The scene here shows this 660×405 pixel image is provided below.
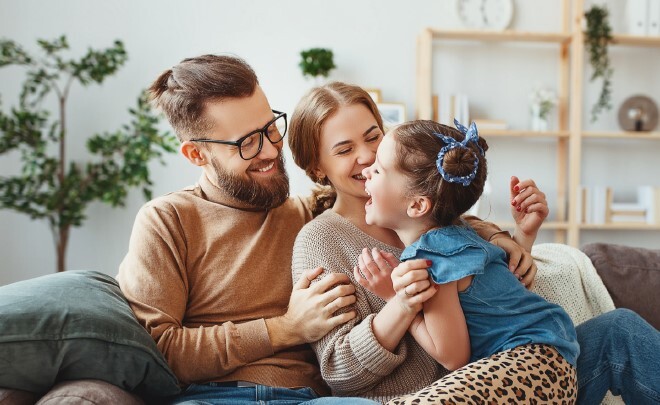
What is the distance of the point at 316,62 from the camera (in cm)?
430

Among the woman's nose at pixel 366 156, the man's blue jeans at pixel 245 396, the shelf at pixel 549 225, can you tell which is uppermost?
the woman's nose at pixel 366 156

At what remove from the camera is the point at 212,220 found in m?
1.71

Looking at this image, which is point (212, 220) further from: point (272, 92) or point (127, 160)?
point (272, 92)

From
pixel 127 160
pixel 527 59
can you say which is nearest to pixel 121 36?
pixel 127 160

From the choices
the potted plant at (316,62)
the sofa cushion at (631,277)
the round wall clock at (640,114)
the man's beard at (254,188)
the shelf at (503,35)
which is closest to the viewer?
the man's beard at (254,188)

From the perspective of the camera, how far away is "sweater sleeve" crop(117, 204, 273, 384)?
1.50 meters

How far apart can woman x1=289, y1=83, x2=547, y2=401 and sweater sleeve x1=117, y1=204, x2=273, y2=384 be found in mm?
175

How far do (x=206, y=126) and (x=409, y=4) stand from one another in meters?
3.22

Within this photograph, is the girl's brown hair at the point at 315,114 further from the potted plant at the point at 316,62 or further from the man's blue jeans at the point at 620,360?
the potted plant at the point at 316,62

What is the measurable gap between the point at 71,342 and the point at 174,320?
0.27 m

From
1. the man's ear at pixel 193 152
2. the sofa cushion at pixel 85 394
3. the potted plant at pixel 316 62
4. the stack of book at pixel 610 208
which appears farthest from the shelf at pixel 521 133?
the sofa cushion at pixel 85 394

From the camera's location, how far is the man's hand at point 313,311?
1480 millimetres

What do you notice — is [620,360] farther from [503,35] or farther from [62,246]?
[503,35]

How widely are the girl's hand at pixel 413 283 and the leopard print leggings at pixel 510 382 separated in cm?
15
